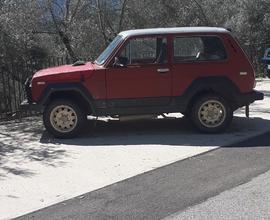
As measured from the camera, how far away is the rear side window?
8945 mm

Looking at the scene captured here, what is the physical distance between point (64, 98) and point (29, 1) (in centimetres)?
439

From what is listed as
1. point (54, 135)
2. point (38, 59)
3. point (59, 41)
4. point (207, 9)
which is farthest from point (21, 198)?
point (207, 9)

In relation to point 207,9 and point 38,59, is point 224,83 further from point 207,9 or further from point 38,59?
point 207,9

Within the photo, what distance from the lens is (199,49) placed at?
9016 mm

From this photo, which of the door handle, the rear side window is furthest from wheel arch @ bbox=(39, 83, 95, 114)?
the rear side window

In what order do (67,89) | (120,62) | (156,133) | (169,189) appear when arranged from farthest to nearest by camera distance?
(156,133) → (120,62) → (67,89) → (169,189)

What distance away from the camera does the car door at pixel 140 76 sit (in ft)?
29.1

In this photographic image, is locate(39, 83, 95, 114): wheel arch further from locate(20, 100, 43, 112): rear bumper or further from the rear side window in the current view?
the rear side window

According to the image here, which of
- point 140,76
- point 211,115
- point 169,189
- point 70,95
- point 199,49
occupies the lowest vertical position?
point 169,189

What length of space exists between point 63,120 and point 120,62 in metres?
1.30

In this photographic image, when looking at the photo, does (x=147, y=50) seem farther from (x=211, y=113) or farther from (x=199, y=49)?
(x=211, y=113)

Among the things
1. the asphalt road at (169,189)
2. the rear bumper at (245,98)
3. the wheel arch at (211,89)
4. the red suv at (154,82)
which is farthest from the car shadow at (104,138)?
the asphalt road at (169,189)

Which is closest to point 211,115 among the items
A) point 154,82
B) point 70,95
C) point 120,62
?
point 154,82

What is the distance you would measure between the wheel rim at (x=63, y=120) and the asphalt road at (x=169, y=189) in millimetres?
2347
